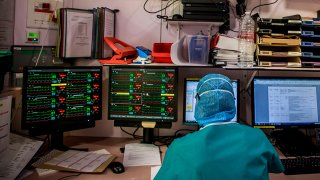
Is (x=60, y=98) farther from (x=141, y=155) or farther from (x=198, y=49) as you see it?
(x=198, y=49)

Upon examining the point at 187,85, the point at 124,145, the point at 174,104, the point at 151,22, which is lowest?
the point at 124,145

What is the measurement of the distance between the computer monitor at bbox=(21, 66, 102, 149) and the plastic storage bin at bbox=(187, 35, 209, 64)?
62 centimetres

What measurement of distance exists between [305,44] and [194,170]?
1.33m

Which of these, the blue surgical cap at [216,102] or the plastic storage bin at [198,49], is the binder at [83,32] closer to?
the plastic storage bin at [198,49]

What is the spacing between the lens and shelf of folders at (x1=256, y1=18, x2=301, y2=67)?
1780 mm

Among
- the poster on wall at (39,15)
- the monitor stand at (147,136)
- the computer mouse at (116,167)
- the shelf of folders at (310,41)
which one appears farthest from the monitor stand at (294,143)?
the poster on wall at (39,15)

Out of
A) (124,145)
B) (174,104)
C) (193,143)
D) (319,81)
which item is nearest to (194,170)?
(193,143)

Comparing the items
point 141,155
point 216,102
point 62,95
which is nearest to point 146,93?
point 141,155

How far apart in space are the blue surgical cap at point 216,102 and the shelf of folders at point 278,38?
694 mm

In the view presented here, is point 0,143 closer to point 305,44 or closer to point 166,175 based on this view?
point 166,175

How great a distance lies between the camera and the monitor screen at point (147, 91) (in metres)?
1.84

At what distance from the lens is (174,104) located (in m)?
1.84

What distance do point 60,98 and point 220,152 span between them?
1.12 m

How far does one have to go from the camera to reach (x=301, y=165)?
5.08ft
